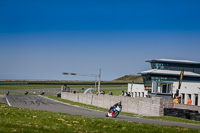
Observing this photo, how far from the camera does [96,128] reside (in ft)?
46.4

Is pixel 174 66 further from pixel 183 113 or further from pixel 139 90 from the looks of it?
pixel 183 113

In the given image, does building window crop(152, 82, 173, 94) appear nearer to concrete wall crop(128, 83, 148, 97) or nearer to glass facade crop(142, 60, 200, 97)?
glass facade crop(142, 60, 200, 97)

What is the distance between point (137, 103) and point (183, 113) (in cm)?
1092

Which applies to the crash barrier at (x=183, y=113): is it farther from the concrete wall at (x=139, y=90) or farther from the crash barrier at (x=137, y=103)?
the concrete wall at (x=139, y=90)

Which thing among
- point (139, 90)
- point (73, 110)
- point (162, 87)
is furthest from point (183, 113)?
point (139, 90)

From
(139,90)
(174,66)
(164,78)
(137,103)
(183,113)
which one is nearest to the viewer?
(183,113)

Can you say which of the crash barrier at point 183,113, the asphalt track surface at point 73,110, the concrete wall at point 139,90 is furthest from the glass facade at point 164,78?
the crash barrier at point 183,113

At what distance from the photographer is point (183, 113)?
27.8 meters

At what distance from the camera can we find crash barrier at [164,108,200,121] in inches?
1041

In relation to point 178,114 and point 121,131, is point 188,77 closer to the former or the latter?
point 178,114

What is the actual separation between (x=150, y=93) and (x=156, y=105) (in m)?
45.0

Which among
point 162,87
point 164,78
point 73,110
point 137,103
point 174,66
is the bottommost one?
point 73,110

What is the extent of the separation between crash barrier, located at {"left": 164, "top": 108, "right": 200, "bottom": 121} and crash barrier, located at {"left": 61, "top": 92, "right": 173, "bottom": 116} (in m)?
1.08

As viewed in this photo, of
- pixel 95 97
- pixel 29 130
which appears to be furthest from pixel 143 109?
pixel 29 130
